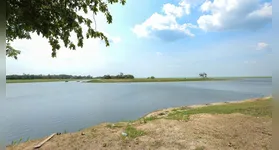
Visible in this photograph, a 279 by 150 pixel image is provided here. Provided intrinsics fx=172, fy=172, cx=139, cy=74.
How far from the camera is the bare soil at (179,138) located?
4.13 m

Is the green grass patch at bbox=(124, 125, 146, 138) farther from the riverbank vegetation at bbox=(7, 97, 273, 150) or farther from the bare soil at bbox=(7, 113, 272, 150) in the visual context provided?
the bare soil at bbox=(7, 113, 272, 150)

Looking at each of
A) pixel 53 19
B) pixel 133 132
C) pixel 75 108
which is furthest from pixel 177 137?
pixel 75 108

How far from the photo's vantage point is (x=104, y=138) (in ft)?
15.7

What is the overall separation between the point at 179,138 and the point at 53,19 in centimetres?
394

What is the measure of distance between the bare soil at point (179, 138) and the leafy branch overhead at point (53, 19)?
2589 millimetres

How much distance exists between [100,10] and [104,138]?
3.37 metres

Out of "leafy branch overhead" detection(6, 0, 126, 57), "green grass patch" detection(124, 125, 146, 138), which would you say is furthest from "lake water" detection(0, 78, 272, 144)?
"green grass patch" detection(124, 125, 146, 138)

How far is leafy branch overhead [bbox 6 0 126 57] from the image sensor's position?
2.27 meters

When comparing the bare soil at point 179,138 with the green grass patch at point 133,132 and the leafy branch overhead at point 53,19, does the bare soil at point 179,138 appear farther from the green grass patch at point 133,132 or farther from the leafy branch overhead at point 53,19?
the leafy branch overhead at point 53,19

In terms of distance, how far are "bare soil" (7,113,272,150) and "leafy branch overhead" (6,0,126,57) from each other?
2.59m

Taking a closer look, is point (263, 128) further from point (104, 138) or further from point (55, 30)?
point (55, 30)

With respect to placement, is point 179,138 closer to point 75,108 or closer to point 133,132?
point 133,132

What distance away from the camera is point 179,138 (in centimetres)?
453

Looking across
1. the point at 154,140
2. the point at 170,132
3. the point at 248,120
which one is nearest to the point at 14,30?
the point at 154,140
